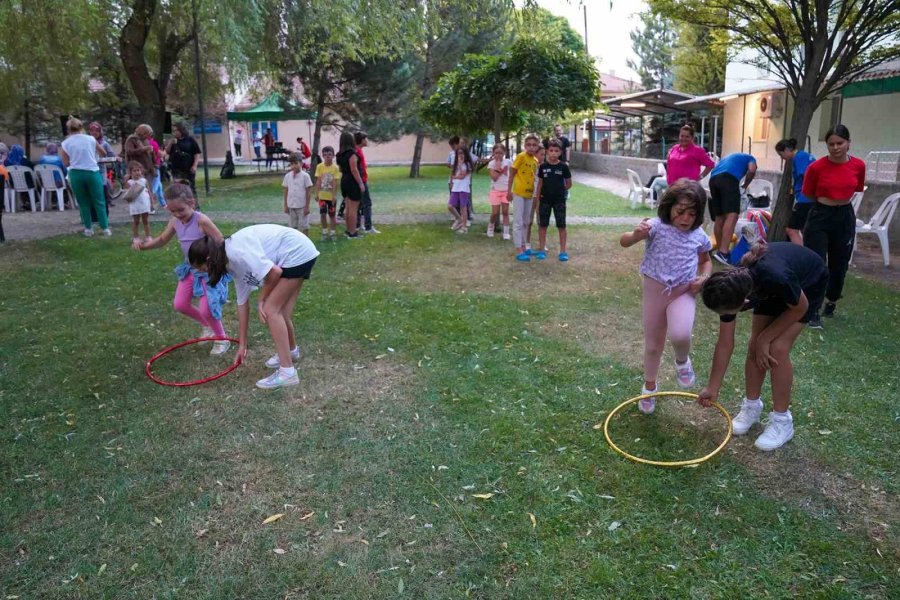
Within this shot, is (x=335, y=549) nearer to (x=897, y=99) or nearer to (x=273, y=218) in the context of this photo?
(x=273, y=218)

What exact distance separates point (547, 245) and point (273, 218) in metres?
6.16

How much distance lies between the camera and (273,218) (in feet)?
44.3

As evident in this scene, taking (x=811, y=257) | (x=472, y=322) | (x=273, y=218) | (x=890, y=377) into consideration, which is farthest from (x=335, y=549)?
(x=273, y=218)

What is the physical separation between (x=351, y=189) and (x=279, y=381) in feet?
20.5

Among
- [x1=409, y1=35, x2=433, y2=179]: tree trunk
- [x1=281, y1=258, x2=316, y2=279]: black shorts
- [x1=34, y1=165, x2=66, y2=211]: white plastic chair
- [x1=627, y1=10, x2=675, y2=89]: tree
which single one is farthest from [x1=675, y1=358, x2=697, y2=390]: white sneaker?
[x1=627, y1=10, x2=675, y2=89]: tree

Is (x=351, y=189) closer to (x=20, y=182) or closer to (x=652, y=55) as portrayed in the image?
(x=20, y=182)

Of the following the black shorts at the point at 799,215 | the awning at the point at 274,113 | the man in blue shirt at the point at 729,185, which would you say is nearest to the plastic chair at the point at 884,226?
the man in blue shirt at the point at 729,185

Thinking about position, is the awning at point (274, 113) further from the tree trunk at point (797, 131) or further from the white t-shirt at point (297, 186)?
the tree trunk at point (797, 131)

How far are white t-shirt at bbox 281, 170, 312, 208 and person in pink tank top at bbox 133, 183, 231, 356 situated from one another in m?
4.96

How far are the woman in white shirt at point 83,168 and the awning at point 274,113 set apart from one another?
50.9 feet

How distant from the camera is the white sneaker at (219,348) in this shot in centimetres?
554

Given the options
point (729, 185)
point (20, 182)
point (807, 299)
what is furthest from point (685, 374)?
point (20, 182)

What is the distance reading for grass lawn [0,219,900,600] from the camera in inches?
112

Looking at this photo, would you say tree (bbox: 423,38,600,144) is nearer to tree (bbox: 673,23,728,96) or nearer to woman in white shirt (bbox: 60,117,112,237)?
woman in white shirt (bbox: 60,117,112,237)
